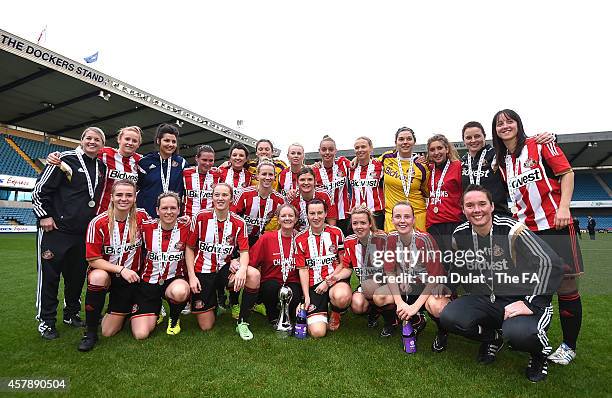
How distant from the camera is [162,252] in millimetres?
3352

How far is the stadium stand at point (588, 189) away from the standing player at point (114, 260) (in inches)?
1569

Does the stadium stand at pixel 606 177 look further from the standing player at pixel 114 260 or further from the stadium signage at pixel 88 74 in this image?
the standing player at pixel 114 260

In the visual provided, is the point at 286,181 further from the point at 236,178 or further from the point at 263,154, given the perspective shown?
the point at 236,178

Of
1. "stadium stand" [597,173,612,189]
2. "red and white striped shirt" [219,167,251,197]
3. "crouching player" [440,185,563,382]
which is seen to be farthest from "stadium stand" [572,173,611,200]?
"crouching player" [440,185,563,382]

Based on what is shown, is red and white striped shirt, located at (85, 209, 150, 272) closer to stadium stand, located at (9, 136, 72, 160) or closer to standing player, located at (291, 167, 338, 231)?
standing player, located at (291, 167, 338, 231)

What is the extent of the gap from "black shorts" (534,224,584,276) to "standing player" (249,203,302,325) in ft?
7.11

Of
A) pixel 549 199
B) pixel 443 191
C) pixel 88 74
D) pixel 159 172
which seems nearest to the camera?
pixel 549 199

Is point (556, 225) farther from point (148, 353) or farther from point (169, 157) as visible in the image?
point (169, 157)

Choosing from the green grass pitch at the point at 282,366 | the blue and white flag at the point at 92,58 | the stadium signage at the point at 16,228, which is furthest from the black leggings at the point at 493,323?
the stadium signage at the point at 16,228

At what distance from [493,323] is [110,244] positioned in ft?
10.3

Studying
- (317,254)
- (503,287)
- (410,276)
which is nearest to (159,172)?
(317,254)

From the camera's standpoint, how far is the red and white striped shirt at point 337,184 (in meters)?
4.50

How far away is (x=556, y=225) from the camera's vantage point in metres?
2.64

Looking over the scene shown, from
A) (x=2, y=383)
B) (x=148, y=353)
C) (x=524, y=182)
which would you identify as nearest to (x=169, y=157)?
(x=148, y=353)
